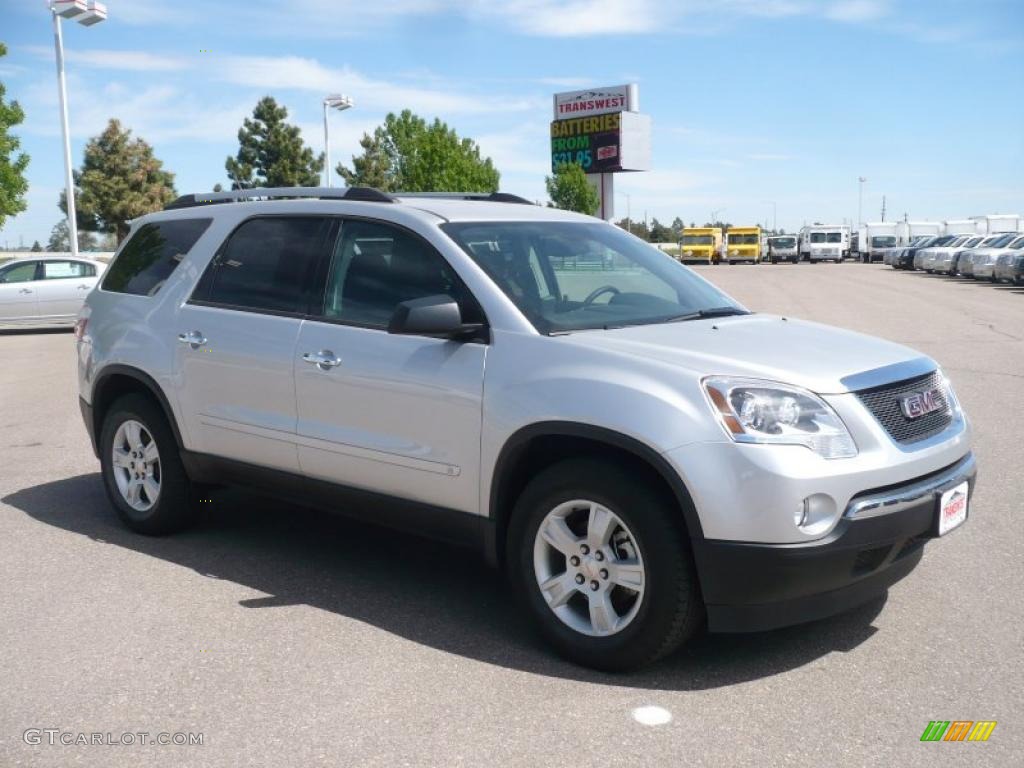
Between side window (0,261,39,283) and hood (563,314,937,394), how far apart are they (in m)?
19.0

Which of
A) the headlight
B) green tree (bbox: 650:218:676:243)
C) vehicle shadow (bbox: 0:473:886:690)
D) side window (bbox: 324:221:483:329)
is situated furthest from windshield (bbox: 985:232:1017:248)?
green tree (bbox: 650:218:676:243)

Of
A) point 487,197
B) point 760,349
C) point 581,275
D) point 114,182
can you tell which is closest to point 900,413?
point 760,349

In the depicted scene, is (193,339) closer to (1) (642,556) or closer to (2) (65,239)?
(1) (642,556)

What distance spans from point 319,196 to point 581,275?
58.9 inches

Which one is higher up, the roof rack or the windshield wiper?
the roof rack

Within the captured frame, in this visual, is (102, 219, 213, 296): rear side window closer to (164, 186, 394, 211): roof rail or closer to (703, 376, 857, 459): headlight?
(164, 186, 394, 211): roof rail

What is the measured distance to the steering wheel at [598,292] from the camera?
496 centimetres

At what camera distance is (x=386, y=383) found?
189 inches

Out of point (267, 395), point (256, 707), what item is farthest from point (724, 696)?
point (267, 395)

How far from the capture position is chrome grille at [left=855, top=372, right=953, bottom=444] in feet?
13.5

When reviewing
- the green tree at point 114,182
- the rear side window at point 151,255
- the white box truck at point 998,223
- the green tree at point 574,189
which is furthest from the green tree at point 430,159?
the rear side window at point 151,255

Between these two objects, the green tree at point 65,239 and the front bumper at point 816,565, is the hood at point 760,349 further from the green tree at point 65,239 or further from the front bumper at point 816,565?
the green tree at point 65,239

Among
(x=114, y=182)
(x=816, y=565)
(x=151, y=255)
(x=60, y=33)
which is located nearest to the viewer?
(x=816, y=565)

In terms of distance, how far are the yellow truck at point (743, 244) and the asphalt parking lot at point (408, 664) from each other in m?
65.2
